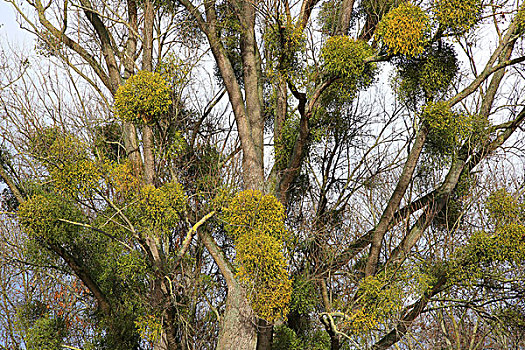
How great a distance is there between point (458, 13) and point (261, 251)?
399cm

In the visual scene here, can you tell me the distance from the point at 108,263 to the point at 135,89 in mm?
2632

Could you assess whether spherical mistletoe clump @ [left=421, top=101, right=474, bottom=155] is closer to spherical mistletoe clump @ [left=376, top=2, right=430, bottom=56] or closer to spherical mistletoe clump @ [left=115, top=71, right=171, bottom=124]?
spherical mistletoe clump @ [left=376, top=2, right=430, bottom=56]

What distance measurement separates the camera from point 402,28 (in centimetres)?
677

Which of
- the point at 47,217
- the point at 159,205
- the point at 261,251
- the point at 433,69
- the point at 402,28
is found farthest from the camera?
the point at 433,69

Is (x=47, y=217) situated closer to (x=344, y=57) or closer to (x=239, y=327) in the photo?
(x=239, y=327)

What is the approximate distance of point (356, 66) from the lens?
22.7ft

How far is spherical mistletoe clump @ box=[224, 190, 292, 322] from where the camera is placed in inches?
244

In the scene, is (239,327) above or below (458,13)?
below

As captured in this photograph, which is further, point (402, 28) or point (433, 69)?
point (433, 69)

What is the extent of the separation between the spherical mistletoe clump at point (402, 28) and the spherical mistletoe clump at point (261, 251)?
2.56 metres

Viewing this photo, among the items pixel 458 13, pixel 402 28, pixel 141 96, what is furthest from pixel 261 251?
pixel 458 13

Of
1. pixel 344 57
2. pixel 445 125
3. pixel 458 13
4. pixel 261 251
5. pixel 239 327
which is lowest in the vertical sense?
pixel 239 327

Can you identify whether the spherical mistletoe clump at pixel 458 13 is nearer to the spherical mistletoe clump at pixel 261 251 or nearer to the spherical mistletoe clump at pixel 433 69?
the spherical mistletoe clump at pixel 433 69

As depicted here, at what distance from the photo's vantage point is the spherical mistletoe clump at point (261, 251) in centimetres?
620
